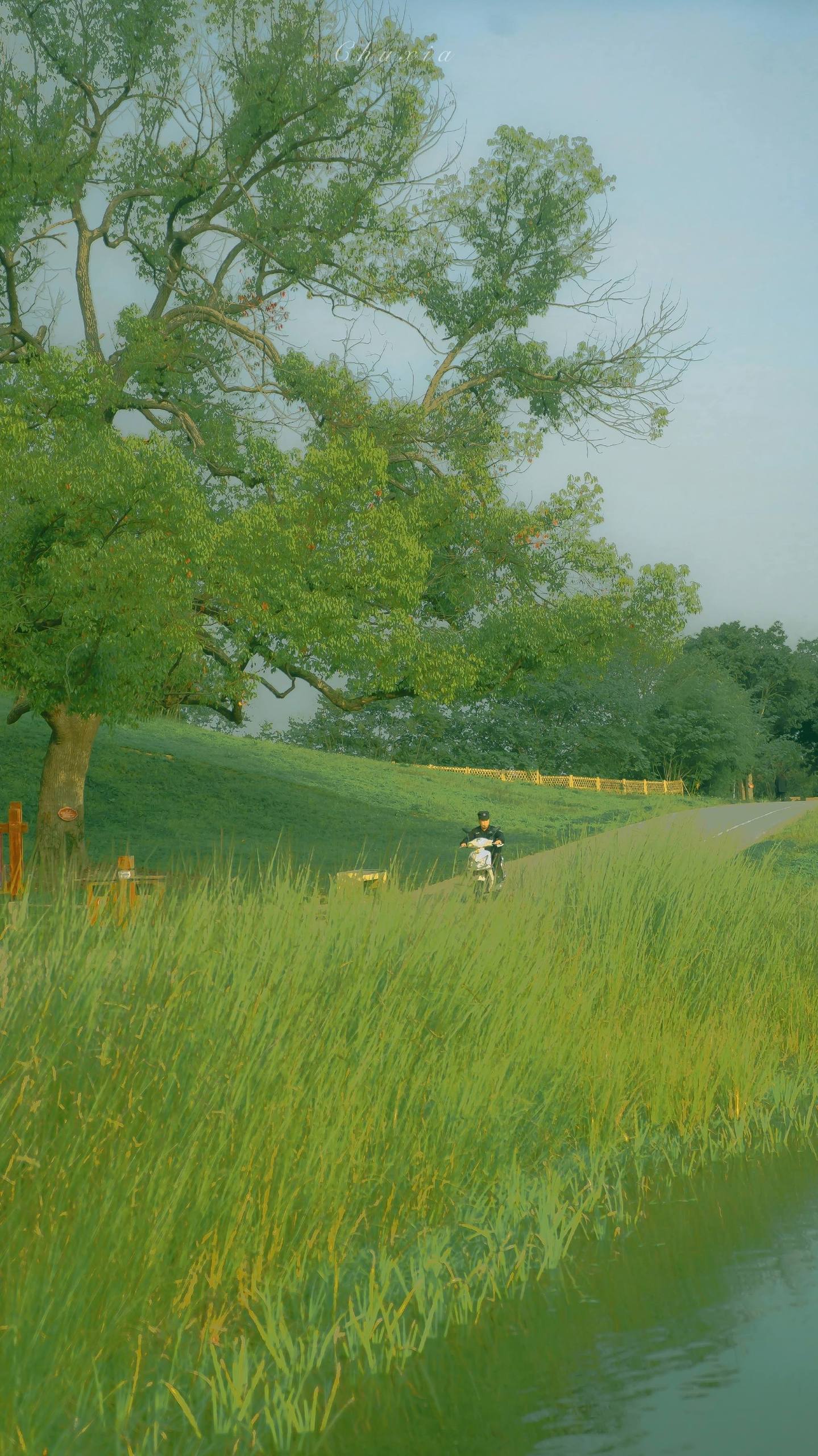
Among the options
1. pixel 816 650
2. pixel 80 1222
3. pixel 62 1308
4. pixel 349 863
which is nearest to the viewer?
pixel 62 1308

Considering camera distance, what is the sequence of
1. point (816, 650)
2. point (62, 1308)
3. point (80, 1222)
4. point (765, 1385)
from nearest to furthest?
point (62, 1308), point (80, 1222), point (765, 1385), point (816, 650)

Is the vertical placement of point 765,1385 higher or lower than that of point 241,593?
lower

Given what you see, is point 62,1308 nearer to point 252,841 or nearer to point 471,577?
point 471,577

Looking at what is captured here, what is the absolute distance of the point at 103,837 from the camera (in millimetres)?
25500

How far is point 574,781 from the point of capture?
56375 mm

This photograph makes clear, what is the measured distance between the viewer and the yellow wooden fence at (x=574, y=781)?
52.5 meters

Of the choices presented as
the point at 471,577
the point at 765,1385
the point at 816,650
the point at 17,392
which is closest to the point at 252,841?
the point at 471,577

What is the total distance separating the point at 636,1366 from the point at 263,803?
90.8 ft

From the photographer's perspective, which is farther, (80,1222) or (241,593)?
(241,593)

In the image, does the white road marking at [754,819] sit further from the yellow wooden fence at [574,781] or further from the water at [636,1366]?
the water at [636,1366]

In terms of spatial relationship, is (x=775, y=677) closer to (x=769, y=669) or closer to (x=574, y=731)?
(x=769, y=669)

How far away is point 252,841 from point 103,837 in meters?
2.93

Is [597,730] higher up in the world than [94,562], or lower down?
higher up

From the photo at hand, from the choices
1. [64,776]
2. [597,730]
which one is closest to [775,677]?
[597,730]
